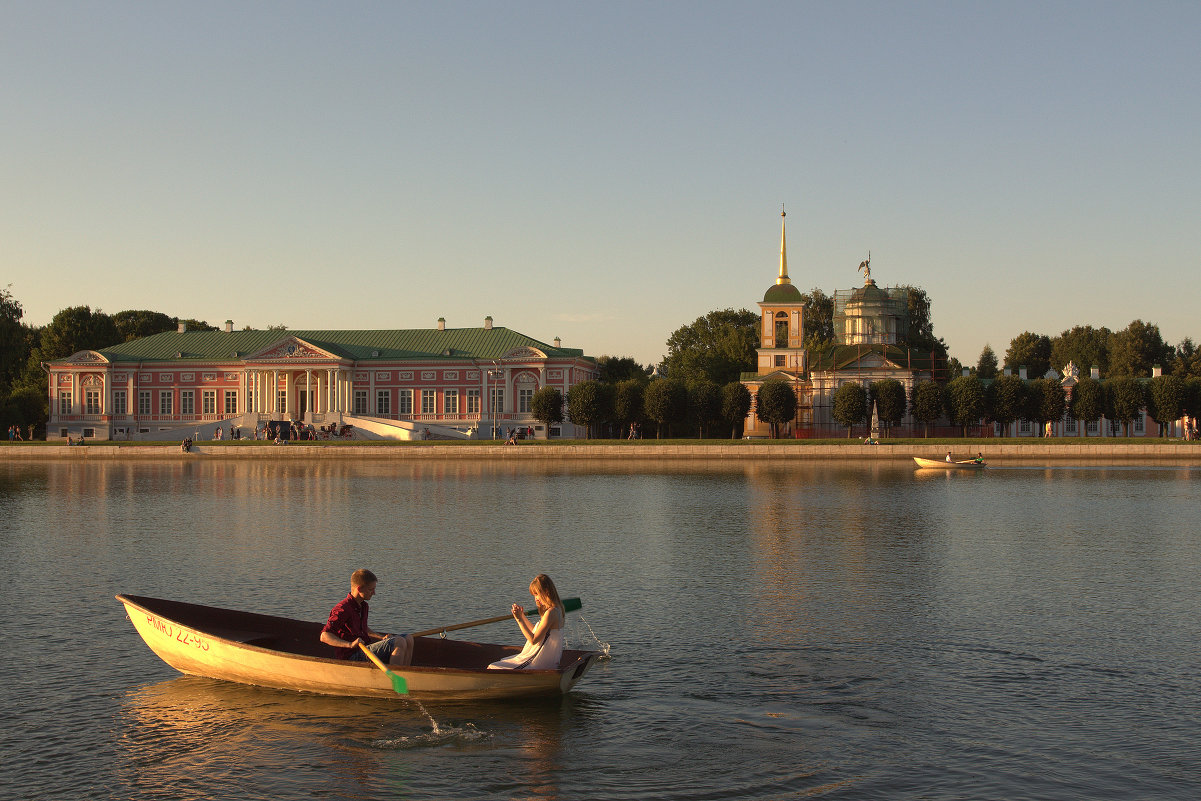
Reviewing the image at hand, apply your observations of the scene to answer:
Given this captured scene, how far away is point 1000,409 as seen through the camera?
74062mm

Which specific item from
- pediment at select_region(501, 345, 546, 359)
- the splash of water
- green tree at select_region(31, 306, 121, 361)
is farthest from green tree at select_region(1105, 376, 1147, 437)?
green tree at select_region(31, 306, 121, 361)

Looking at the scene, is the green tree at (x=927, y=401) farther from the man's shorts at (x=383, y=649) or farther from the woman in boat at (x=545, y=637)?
the man's shorts at (x=383, y=649)

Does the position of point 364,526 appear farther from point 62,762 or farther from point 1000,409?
point 1000,409

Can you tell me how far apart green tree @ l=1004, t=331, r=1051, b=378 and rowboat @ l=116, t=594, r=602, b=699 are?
369ft

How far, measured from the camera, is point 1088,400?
7325 cm

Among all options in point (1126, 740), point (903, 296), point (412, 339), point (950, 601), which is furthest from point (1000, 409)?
point (1126, 740)

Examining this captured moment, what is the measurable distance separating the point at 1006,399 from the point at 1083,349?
4876 cm

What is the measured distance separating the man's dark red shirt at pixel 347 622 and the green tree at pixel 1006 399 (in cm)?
6819

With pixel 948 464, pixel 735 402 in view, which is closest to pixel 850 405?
pixel 735 402

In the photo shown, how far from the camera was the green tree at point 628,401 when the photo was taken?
78500 mm

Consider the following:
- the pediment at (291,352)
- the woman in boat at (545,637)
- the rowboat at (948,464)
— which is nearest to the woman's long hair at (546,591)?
the woman in boat at (545,637)

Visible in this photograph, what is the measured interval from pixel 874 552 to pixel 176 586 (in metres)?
13.5

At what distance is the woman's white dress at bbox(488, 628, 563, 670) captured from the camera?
11.6m

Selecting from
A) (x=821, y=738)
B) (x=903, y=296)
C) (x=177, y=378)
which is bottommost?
(x=821, y=738)
